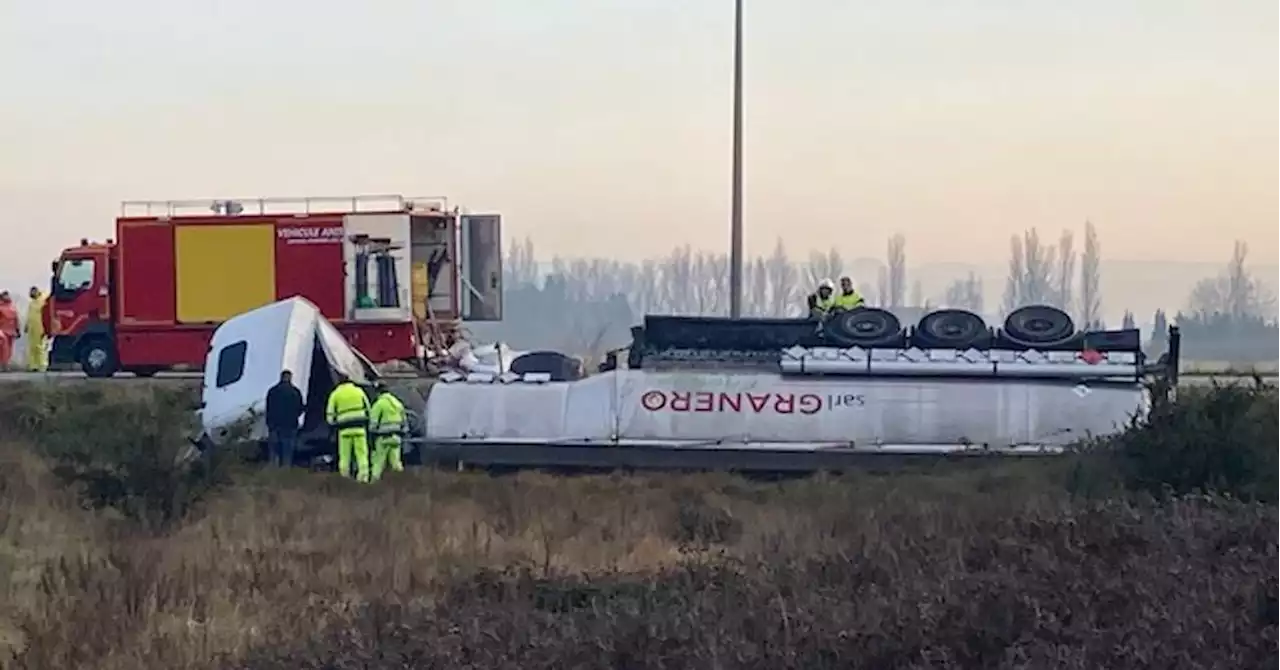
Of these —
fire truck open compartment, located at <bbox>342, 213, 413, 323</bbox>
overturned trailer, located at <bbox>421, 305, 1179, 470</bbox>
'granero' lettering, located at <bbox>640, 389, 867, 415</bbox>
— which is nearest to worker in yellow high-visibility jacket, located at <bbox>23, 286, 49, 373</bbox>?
fire truck open compartment, located at <bbox>342, 213, 413, 323</bbox>

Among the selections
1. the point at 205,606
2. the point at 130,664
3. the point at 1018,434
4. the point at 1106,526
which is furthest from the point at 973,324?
the point at 130,664

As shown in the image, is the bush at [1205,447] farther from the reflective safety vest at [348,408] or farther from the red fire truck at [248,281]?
the red fire truck at [248,281]

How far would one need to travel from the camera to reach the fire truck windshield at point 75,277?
79.2 feet

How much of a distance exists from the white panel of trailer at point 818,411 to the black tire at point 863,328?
66cm

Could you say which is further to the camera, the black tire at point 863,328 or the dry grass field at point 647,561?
the black tire at point 863,328

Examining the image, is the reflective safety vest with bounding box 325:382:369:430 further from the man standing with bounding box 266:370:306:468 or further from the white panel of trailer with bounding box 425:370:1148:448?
the white panel of trailer with bounding box 425:370:1148:448

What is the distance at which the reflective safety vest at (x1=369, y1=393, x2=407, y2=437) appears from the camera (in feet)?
53.4

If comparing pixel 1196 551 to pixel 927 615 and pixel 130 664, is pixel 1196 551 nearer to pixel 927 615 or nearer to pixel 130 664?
pixel 927 615

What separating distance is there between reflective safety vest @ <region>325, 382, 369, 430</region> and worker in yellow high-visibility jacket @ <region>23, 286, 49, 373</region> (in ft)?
38.7

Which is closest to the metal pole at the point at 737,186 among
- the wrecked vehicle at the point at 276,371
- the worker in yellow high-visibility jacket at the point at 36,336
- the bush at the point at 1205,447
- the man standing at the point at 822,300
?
the man standing at the point at 822,300

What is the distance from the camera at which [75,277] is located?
24.2 metres

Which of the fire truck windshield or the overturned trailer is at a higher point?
the fire truck windshield

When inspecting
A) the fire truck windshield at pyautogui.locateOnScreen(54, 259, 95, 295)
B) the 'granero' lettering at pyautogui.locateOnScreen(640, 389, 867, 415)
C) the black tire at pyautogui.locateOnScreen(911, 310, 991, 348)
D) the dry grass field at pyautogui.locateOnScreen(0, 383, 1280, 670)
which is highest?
the fire truck windshield at pyautogui.locateOnScreen(54, 259, 95, 295)

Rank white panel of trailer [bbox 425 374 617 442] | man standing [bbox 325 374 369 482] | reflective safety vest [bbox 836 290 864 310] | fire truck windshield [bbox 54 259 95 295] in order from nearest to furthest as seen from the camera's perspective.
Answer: man standing [bbox 325 374 369 482]
white panel of trailer [bbox 425 374 617 442]
reflective safety vest [bbox 836 290 864 310]
fire truck windshield [bbox 54 259 95 295]
